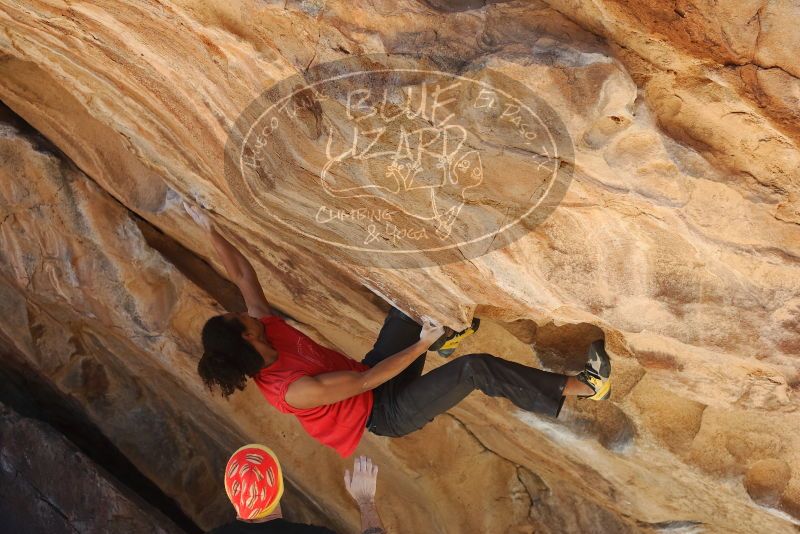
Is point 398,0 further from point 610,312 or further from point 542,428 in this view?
point 542,428

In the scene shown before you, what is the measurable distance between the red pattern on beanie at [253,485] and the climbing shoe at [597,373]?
1.05 m

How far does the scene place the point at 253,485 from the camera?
102 inches

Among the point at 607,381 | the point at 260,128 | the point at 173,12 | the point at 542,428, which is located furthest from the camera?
the point at 542,428

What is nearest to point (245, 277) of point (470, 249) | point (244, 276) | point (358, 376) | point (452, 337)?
point (244, 276)

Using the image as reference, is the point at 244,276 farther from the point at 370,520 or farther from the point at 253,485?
the point at 370,520

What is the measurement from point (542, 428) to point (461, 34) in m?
1.85

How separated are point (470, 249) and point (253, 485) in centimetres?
104

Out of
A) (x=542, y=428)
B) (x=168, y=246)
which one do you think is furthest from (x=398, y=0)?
(x=168, y=246)

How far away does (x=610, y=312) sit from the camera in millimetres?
2264

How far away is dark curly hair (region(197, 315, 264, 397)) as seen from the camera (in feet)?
7.97

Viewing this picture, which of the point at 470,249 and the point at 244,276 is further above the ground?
the point at 470,249

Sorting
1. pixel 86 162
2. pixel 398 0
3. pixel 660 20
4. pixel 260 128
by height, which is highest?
pixel 660 20

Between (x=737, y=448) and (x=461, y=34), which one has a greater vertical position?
(x=461, y=34)

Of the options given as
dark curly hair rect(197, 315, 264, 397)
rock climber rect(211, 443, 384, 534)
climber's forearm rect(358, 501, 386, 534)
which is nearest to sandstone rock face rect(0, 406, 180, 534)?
rock climber rect(211, 443, 384, 534)
